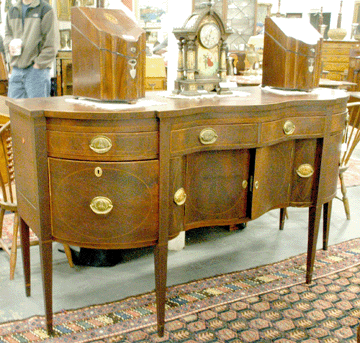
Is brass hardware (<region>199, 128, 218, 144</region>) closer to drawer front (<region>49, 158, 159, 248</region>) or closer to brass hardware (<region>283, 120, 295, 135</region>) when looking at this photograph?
drawer front (<region>49, 158, 159, 248</region>)

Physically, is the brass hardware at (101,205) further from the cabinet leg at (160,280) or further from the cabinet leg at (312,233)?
the cabinet leg at (312,233)

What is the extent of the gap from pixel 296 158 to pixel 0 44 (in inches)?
218

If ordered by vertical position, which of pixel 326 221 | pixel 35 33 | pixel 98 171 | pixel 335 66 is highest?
pixel 35 33

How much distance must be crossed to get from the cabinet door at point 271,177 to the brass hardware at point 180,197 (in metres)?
0.39

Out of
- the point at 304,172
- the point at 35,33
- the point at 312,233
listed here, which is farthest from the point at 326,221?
the point at 35,33

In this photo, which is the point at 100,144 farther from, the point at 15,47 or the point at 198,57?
the point at 15,47

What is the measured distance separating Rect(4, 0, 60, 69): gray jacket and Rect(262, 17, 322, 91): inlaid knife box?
2359mm

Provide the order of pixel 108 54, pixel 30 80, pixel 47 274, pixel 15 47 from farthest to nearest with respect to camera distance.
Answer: pixel 30 80 → pixel 15 47 → pixel 47 274 → pixel 108 54

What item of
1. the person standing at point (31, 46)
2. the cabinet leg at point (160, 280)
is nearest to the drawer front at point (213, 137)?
the cabinet leg at point (160, 280)

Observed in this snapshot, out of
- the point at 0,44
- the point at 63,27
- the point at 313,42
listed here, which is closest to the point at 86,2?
the point at 63,27

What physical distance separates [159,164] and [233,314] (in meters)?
0.97

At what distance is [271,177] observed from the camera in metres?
2.31

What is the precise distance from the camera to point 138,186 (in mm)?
1845

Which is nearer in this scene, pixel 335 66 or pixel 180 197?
pixel 180 197
